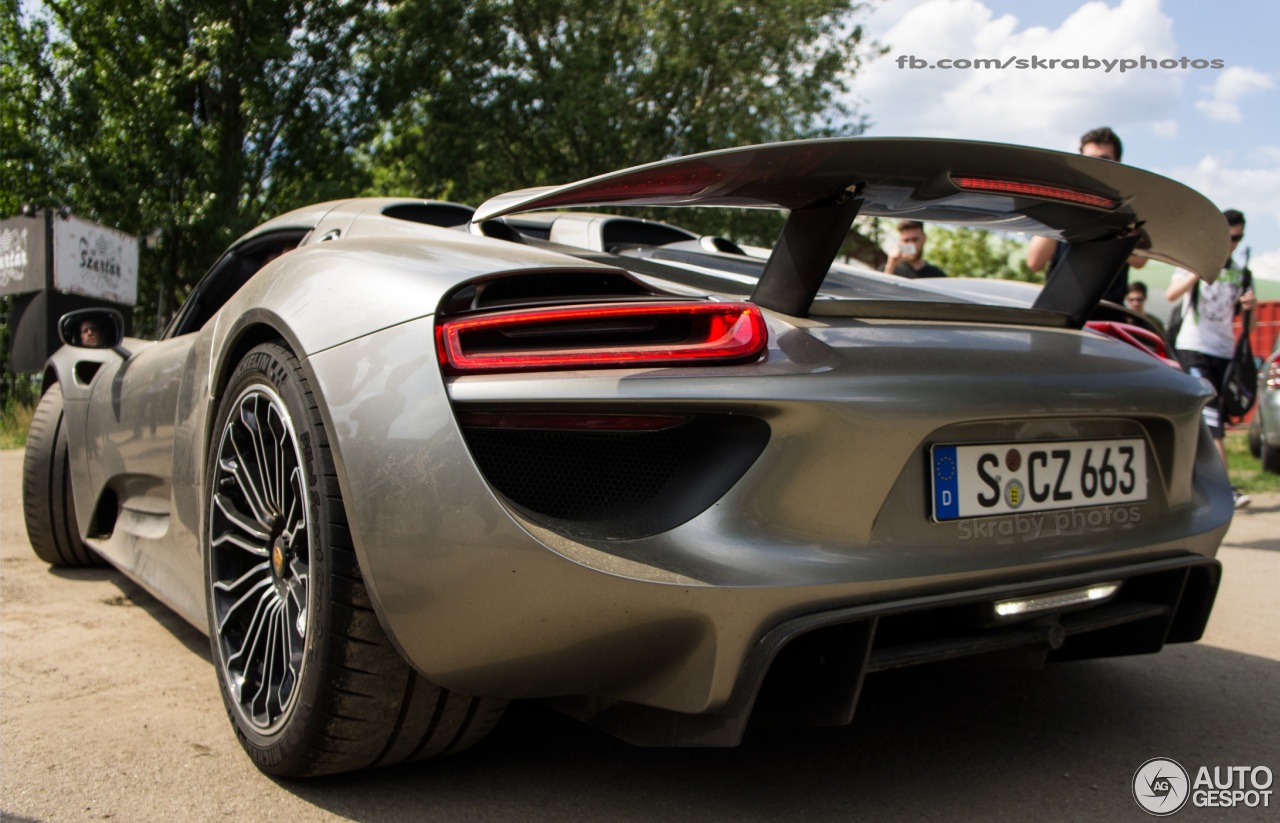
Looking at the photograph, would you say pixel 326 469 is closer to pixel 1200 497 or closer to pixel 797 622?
pixel 797 622

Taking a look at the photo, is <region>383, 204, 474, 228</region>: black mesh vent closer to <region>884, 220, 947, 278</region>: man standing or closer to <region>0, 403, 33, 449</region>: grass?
<region>884, 220, 947, 278</region>: man standing

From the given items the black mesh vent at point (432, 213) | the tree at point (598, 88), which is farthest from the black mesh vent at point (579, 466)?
the tree at point (598, 88)

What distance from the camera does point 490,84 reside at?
19.2 m

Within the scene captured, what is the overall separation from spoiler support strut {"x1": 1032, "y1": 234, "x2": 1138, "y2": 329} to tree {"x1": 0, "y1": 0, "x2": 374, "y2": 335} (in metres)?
13.7

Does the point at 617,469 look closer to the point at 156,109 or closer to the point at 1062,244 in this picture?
the point at 1062,244

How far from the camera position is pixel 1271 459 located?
8703 mm

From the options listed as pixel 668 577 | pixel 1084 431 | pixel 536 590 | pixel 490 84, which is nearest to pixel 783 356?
pixel 668 577

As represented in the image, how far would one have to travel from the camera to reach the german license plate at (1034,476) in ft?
6.15

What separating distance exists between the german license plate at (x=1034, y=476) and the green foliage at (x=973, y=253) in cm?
2926

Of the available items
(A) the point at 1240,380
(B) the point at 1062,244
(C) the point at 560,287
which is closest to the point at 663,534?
(C) the point at 560,287

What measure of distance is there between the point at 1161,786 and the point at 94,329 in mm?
3223

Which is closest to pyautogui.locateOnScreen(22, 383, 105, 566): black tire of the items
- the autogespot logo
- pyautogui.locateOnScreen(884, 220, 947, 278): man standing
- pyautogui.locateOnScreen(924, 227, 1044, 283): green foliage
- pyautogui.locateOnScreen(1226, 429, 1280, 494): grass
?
the autogespot logo

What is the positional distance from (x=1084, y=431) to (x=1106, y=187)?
1.51ft

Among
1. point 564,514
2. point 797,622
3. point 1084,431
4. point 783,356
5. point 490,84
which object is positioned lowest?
point 797,622
